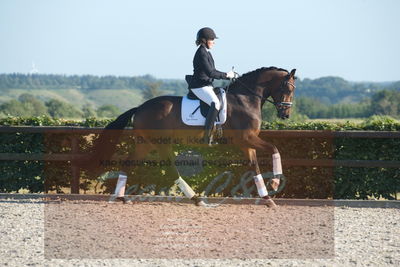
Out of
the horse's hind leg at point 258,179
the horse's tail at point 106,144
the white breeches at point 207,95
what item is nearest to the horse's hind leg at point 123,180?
the horse's tail at point 106,144

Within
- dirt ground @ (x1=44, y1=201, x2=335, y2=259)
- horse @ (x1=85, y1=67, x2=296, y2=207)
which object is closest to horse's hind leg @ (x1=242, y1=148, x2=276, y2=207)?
horse @ (x1=85, y1=67, x2=296, y2=207)

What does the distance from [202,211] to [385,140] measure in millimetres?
3558

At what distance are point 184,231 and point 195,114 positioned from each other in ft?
7.97

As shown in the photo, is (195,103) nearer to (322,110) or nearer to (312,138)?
(312,138)

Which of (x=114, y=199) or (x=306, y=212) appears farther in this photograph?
(x=114, y=199)

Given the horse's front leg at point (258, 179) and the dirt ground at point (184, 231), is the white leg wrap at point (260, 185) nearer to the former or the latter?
the horse's front leg at point (258, 179)

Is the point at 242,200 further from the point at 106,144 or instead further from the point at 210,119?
the point at 106,144

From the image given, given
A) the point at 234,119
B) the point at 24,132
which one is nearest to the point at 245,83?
the point at 234,119

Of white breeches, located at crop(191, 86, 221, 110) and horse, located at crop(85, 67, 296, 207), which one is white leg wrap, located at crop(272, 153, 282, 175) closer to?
horse, located at crop(85, 67, 296, 207)

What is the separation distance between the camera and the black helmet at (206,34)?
941 centimetres

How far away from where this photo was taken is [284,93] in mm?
9758

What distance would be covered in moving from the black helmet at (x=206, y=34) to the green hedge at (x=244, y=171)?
2039 millimetres

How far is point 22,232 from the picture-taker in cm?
761

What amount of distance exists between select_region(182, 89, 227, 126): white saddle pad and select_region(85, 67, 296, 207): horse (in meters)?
0.09
